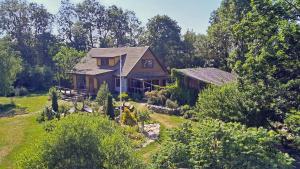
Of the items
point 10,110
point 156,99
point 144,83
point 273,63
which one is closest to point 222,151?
point 273,63

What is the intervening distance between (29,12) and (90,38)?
12.4 metres

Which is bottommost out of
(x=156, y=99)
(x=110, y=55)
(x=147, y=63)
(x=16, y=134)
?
(x=16, y=134)

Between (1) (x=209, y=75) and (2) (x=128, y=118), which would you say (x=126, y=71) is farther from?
(2) (x=128, y=118)

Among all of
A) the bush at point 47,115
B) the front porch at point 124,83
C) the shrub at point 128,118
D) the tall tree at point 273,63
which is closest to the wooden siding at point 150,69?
the front porch at point 124,83

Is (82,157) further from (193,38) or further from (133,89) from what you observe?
(193,38)

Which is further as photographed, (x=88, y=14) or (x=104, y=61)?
(x=88, y=14)

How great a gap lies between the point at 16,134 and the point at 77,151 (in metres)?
15.9

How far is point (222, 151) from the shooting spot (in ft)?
34.8

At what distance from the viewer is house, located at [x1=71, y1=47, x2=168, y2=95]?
41.4 metres

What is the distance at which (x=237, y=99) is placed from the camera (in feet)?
62.9

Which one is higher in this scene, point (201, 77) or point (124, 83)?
point (201, 77)

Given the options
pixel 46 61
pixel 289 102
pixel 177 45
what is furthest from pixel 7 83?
pixel 289 102

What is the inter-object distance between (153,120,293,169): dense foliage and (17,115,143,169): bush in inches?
49.7

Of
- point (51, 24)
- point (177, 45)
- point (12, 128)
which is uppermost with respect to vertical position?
point (51, 24)
